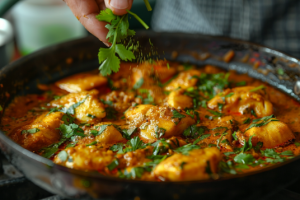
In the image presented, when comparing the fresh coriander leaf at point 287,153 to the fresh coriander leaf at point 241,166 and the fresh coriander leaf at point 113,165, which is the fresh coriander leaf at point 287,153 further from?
the fresh coriander leaf at point 113,165

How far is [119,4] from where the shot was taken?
71.3 inches

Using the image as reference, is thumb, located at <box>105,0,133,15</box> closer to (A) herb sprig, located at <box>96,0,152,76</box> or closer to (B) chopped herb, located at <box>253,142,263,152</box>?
(A) herb sprig, located at <box>96,0,152,76</box>

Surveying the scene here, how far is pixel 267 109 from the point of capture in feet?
7.11

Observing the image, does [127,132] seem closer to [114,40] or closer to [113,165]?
[113,165]

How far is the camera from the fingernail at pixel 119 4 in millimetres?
1804

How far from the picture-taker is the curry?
1.55 meters

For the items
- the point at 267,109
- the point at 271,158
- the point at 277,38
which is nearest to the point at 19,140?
the point at 271,158

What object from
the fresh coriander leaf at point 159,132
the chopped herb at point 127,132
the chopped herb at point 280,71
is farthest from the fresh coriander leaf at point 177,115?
the chopped herb at point 280,71

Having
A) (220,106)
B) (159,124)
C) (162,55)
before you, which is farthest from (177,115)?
(162,55)

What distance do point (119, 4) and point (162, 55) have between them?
1105mm

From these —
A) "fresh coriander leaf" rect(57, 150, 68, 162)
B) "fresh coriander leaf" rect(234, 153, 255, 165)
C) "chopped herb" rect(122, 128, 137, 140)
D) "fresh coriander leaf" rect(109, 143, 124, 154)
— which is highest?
"fresh coriander leaf" rect(57, 150, 68, 162)

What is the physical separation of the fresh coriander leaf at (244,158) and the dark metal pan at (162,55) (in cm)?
26

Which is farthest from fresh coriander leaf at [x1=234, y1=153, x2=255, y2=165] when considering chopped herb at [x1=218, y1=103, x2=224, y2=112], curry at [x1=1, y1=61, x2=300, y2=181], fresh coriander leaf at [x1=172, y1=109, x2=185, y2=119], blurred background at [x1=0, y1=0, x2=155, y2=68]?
blurred background at [x1=0, y1=0, x2=155, y2=68]

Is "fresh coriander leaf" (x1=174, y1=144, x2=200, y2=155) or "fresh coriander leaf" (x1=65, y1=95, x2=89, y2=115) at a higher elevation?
"fresh coriander leaf" (x1=174, y1=144, x2=200, y2=155)
